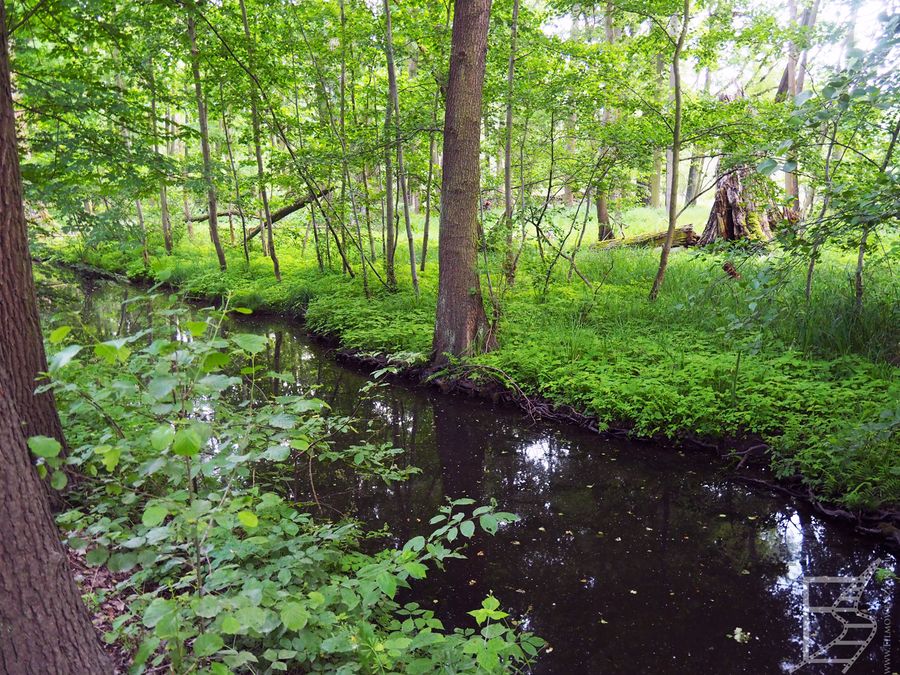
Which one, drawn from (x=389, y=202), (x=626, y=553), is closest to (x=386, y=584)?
(x=626, y=553)

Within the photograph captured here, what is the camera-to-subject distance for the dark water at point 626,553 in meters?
3.10

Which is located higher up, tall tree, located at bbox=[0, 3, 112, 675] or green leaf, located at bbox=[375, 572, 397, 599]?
tall tree, located at bbox=[0, 3, 112, 675]

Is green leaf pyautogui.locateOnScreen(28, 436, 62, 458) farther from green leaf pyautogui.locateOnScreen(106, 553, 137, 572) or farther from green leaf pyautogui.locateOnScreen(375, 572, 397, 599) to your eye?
green leaf pyautogui.locateOnScreen(375, 572, 397, 599)

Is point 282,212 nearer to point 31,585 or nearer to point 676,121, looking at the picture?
point 676,121

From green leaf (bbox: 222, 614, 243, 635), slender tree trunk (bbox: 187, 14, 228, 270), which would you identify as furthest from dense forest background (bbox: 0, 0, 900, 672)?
slender tree trunk (bbox: 187, 14, 228, 270)

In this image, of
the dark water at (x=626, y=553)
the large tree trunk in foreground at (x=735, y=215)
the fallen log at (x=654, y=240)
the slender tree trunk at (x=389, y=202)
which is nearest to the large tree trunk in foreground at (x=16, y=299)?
the dark water at (x=626, y=553)

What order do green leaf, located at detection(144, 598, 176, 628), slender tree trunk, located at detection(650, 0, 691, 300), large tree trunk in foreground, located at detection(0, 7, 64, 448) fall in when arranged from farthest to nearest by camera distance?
1. slender tree trunk, located at detection(650, 0, 691, 300)
2. large tree trunk in foreground, located at detection(0, 7, 64, 448)
3. green leaf, located at detection(144, 598, 176, 628)

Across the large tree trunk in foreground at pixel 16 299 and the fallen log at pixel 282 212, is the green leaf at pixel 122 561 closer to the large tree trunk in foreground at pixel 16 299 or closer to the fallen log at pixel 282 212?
the large tree trunk in foreground at pixel 16 299

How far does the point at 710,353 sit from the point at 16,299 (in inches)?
250

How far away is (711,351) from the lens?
6344mm

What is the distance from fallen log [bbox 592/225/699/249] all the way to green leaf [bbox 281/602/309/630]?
11.5m

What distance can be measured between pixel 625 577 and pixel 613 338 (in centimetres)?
385

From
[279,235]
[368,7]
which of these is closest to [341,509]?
[368,7]

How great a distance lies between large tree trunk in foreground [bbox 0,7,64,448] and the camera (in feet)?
8.14
